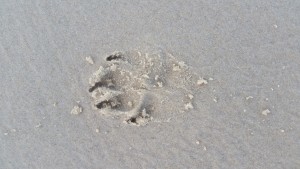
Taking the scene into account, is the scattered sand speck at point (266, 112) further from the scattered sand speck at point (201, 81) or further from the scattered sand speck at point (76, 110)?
the scattered sand speck at point (76, 110)

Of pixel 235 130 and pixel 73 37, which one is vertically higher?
pixel 73 37

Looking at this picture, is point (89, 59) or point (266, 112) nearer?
point (266, 112)

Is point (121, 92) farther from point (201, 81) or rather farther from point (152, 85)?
point (201, 81)

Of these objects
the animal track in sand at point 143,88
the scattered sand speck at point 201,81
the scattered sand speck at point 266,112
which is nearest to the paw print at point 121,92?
the animal track in sand at point 143,88

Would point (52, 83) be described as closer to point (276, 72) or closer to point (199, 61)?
point (199, 61)

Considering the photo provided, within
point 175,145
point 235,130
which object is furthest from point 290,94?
point 175,145

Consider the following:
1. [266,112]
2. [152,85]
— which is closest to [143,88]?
[152,85]

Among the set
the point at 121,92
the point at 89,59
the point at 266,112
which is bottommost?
the point at 266,112
